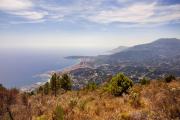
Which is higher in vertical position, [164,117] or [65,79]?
[164,117]

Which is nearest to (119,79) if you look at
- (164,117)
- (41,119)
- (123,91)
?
(123,91)

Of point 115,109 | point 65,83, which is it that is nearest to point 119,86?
point 115,109

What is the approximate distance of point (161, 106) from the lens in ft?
22.3

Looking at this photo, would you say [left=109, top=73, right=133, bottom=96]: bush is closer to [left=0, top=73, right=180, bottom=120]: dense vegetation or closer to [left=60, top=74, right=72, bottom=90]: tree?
[left=0, top=73, right=180, bottom=120]: dense vegetation

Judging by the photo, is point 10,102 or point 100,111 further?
point 10,102

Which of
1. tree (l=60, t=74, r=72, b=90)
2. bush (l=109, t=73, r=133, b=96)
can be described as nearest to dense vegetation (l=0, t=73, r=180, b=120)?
bush (l=109, t=73, r=133, b=96)

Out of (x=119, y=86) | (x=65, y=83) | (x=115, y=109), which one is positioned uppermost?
(x=115, y=109)

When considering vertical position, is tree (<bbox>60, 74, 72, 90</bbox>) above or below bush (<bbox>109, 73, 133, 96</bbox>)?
below

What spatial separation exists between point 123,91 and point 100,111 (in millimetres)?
7249

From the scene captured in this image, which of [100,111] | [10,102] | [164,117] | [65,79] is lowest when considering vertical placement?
[65,79]

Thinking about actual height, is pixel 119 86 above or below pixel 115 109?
below

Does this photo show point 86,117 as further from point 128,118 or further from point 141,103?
point 141,103

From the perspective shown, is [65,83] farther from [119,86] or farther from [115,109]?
[115,109]

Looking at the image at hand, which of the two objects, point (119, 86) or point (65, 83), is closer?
point (119, 86)
